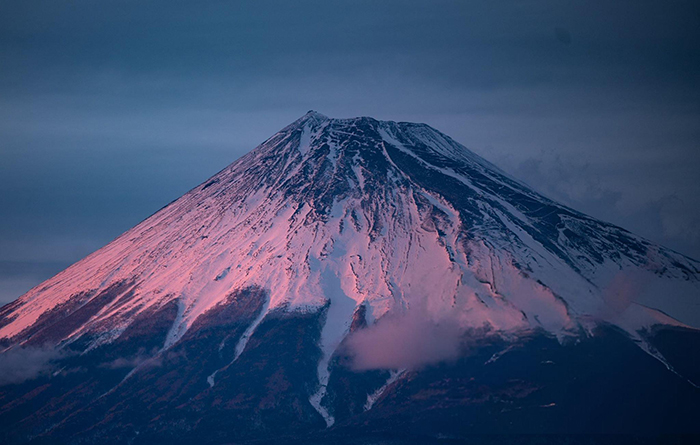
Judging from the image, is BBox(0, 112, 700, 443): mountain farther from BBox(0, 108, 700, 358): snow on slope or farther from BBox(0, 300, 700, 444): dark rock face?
BBox(0, 108, 700, 358): snow on slope

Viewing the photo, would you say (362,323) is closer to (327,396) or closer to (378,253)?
(327,396)

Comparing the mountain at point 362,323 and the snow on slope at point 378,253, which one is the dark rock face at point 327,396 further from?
the snow on slope at point 378,253

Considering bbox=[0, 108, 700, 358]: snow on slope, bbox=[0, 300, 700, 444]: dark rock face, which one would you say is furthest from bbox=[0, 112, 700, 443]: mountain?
bbox=[0, 108, 700, 358]: snow on slope

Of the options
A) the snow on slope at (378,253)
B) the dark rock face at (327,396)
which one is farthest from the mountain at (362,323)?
the snow on slope at (378,253)

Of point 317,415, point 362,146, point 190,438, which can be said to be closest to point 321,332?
point 317,415

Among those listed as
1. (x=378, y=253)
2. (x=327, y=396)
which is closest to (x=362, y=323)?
(x=327, y=396)
